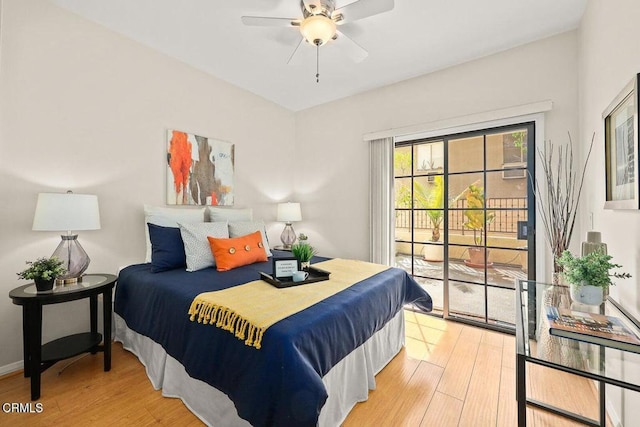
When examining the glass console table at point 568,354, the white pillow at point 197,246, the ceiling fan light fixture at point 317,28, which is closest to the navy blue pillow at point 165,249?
the white pillow at point 197,246

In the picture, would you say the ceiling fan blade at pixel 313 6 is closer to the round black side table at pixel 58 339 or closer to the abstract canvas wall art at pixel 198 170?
the abstract canvas wall art at pixel 198 170

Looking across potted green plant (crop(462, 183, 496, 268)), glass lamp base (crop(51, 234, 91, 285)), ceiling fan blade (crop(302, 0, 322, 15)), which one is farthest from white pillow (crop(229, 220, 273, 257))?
potted green plant (crop(462, 183, 496, 268))

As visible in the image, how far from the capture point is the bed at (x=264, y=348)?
1183 millimetres

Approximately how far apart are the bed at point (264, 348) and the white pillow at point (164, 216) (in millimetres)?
361

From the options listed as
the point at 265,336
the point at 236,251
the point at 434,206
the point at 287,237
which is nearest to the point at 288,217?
the point at 287,237

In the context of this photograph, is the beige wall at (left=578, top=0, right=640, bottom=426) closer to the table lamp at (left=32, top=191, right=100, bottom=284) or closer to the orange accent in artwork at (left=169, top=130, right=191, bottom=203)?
the table lamp at (left=32, top=191, right=100, bottom=284)

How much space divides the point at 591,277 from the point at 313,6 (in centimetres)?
224

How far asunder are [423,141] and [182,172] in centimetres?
276

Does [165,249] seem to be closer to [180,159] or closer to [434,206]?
[180,159]

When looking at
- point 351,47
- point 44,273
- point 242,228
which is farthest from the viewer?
point 242,228

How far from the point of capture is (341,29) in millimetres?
2342

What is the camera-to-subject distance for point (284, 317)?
4.58ft

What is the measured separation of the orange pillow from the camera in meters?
2.38

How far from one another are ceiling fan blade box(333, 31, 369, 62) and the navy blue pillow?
7.10 ft
